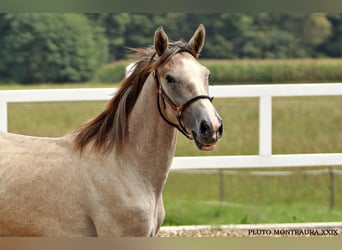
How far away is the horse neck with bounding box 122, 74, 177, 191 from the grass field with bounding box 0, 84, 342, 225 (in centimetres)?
256

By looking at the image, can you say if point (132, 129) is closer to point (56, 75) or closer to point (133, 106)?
point (133, 106)

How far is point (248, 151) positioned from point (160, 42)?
5.25 m

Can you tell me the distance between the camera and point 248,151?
335 inches

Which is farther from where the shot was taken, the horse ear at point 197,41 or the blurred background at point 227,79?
the blurred background at point 227,79

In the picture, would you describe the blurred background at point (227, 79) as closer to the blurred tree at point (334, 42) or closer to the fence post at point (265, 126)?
the blurred tree at point (334, 42)

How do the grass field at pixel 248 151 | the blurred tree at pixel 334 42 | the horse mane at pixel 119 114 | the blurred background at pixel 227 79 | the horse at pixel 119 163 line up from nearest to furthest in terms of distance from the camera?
1. the horse at pixel 119 163
2. the horse mane at pixel 119 114
3. the grass field at pixel 248 151
4. the blurred background at pixel 227 79
5. the blurred tree at pixel 334 42

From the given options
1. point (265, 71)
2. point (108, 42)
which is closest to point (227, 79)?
point (265, 71)

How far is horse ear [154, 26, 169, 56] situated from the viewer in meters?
3.36

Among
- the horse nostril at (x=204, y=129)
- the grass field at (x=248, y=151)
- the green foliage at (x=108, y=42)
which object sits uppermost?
the horse nostril at (x=204, y=129)

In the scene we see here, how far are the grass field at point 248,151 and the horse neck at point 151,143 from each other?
256cm

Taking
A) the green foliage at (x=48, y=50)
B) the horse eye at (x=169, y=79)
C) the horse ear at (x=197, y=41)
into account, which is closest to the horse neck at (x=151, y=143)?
the horse eye at (x=169, y=79)

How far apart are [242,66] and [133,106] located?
4299 millimetres

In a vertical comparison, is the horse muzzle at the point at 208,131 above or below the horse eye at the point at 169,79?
below

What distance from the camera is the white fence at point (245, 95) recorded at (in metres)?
5.54
